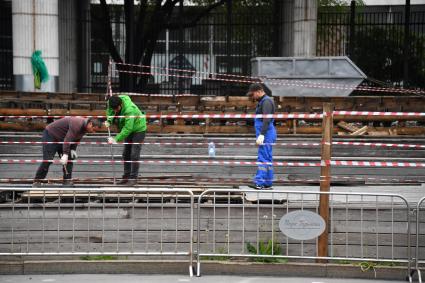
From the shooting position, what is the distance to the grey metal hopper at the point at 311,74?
21.2 meters

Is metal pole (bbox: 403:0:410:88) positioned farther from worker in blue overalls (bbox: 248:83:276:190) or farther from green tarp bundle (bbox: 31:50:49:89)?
worker in blue overalls (bbox: 248:83:276:190)

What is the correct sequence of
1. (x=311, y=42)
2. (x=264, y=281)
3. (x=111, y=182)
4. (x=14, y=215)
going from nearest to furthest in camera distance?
(x=264, y=281)
(x=14, y=215)
(x=111, y=182)
(x=311, y=42)

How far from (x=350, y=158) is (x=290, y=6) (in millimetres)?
11342

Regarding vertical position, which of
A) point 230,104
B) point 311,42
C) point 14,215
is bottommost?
point 14,215

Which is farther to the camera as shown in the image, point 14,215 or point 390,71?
point 390,71

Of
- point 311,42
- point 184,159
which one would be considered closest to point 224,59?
point 311,42

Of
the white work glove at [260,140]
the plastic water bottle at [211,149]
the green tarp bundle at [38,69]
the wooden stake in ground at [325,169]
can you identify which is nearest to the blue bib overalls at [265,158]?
the white work glove at [260,140]

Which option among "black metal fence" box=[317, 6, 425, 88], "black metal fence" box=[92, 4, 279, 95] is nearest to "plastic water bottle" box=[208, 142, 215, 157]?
"black metal fence" box=[92, 4, 279, 95]

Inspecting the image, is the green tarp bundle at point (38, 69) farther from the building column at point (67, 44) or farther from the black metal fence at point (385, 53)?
the black metal fence at point (385, 53)

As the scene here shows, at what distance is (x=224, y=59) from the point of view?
2847 cm

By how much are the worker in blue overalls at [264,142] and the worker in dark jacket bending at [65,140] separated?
2630 mm

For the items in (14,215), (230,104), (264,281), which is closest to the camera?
(264,281)

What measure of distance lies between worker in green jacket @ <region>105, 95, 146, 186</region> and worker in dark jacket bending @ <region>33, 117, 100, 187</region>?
427mm

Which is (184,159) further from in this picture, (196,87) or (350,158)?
(196,87)
